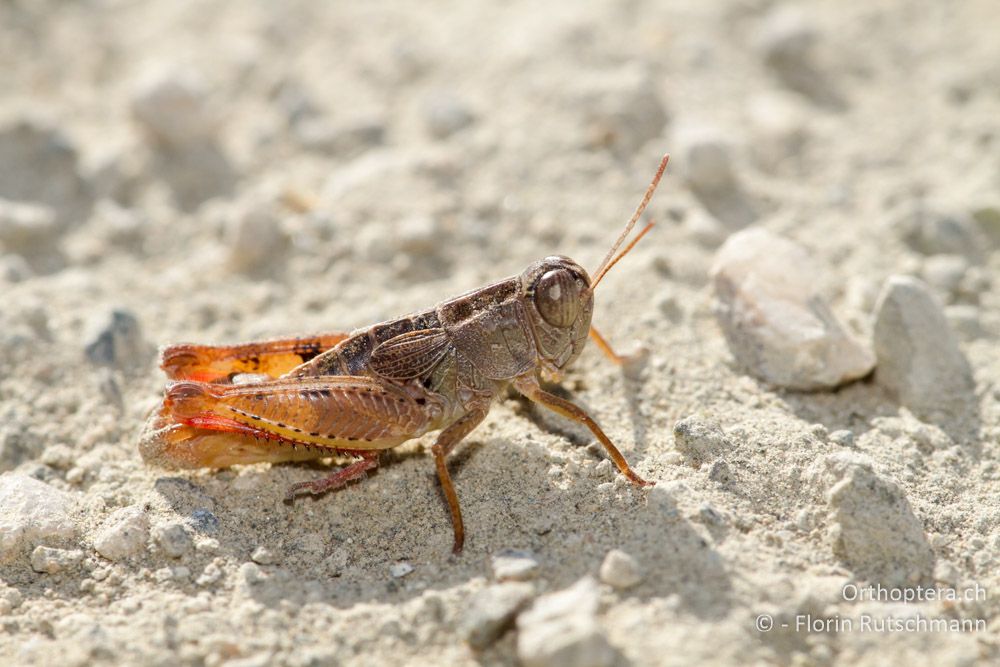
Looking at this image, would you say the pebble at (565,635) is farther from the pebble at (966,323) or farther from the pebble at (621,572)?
the pebble at (966,323)

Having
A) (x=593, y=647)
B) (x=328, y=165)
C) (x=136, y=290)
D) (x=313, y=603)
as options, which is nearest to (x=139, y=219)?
(x=136, y=290)

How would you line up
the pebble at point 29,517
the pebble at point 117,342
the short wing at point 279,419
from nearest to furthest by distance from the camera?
the pebble at point 29,517 → the short wing at point 279,419 → the pebble at point 117,342

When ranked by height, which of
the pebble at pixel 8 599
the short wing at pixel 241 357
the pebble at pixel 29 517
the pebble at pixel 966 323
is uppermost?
the short wing at pixel 241 357

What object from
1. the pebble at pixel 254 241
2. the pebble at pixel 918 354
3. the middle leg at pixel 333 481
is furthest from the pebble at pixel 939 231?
the pebble at pixel 254 241

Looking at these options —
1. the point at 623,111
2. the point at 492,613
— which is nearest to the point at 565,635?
the point at 492,613

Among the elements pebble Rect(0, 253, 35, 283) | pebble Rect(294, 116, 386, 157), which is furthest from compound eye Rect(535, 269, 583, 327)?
pebble Rect(0, 253, 35, 283)

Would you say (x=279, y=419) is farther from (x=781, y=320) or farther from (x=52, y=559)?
(x=781, y=320)

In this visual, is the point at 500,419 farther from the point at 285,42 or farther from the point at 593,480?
the point at 285,42
